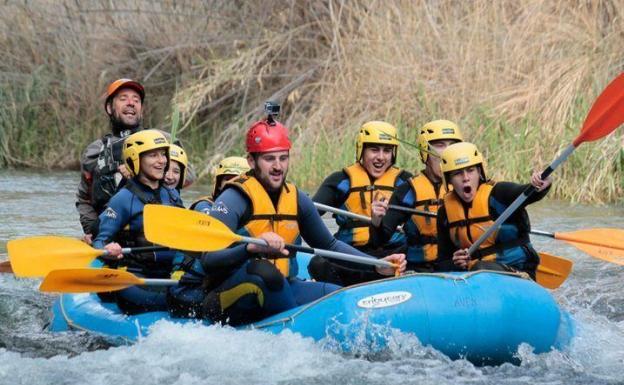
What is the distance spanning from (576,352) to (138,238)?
7.89 feet

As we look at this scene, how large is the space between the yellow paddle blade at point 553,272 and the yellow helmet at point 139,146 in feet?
7.46

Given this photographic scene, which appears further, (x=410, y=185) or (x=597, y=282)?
(x=597, y=282)

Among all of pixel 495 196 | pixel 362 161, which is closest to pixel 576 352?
pixel 495 196

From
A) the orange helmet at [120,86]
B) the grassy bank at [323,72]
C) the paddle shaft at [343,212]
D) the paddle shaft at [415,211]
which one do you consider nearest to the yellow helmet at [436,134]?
the paddle shaft at [415,211]

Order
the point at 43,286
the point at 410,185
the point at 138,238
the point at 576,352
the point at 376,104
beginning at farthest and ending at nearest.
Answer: the point at 376,104, the point at 410,185, the point at 138,238, the point at 43,286, the point at 576,352

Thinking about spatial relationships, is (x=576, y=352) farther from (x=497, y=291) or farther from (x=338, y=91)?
(x=338, y=91)

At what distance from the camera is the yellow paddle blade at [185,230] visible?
210 inches

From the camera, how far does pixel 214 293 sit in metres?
5.61

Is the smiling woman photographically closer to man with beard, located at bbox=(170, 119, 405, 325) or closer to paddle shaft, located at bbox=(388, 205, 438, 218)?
man with beard, located at bbox=(170, 119, 405, 325)

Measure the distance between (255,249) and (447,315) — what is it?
35.9 inches

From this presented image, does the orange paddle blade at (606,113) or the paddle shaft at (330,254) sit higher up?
the orange paddle blade at (606,113)

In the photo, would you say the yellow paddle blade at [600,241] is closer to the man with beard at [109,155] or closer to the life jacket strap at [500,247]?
the life jacket strap at [500,247]

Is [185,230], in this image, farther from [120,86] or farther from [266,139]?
[120,86]

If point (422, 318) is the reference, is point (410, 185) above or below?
above
